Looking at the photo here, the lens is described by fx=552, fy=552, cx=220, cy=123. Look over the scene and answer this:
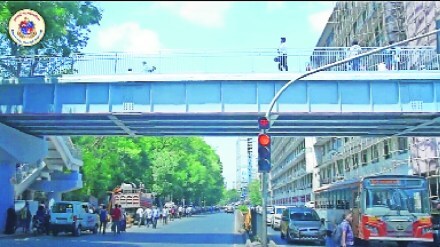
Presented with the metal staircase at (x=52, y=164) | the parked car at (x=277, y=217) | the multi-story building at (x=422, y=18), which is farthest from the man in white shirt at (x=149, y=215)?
the multi-story building at (x=422, y=18)

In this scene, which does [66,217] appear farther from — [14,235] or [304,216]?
[304,216]

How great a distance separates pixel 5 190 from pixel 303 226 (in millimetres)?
17981

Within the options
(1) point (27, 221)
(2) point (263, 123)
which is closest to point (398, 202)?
(2) point (263, 123)

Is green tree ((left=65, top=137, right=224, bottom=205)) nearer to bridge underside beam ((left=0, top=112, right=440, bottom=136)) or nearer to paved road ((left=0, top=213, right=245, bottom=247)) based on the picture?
bridge underside beam ((left=0, top=112, right=440, bottom=136))

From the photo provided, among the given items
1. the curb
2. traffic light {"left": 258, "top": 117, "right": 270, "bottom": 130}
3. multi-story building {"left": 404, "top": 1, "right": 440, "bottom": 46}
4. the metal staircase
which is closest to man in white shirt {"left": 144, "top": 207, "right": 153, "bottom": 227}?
the metal staircase

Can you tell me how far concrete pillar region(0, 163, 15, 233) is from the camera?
105ft

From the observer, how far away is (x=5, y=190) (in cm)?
3284

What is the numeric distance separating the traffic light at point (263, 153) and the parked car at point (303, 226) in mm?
10469

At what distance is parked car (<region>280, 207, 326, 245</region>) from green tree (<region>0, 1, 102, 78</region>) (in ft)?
45.7

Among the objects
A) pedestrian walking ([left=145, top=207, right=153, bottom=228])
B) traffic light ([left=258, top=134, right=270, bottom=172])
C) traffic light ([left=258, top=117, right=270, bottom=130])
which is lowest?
pedestrian walking ([left=145, top=207, right=153, bottom=228])

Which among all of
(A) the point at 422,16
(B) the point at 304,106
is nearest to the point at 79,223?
(B) the point at 304,106

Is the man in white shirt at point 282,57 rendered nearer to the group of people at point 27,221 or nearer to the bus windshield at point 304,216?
the bus windshield at point 304,216

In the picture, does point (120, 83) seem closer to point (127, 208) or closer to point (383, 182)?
point (383, 182)

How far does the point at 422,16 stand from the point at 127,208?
28877 millimetres
